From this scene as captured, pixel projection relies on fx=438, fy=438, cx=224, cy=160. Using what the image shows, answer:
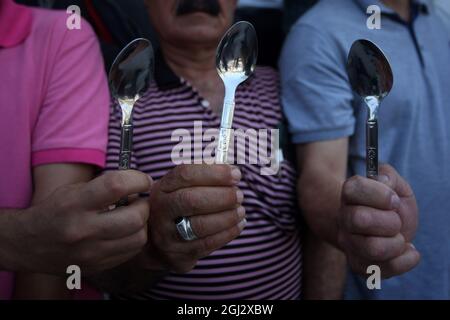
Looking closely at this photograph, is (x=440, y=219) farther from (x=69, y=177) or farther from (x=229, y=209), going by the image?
(x=69, y=177)

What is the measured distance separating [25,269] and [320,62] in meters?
0.60

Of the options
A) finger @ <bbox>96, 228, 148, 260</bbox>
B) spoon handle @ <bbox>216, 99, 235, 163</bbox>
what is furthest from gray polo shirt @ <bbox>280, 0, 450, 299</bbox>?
finger @ <bbox>96, 228, 148, 260</bbox>

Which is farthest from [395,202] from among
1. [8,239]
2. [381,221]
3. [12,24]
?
[12,24]

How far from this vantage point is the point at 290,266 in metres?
0.87

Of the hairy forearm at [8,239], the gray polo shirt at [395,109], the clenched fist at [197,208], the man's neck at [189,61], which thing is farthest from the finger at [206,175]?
the man's neck at [189,61]

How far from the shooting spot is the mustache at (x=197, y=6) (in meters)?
0.86

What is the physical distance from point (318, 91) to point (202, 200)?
1.27 ft

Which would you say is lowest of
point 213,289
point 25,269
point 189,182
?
point 213,289

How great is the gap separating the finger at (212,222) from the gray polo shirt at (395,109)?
→ 324 mm

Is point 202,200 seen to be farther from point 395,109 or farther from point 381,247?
point 395,109

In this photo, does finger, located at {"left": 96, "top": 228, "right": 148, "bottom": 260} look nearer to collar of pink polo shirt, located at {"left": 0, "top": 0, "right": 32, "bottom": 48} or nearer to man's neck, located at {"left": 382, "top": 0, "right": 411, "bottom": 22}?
collar of pink polo shirt, located at {"left": 0, "top": 0, "right": 32, "bottom": 48}

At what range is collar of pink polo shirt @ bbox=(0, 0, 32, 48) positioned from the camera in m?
0.73

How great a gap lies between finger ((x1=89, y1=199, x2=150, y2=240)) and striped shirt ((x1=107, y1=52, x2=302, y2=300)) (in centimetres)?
27
